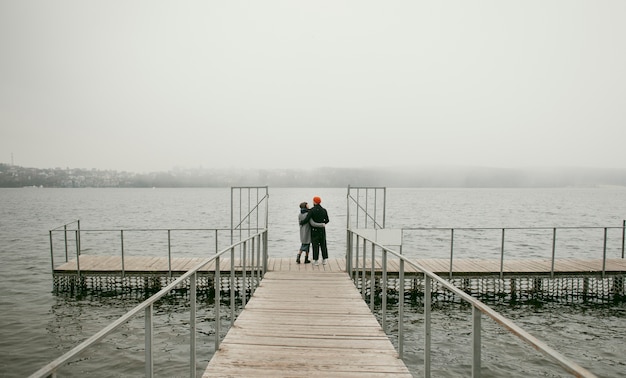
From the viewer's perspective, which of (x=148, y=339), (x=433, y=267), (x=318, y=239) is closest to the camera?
(x=148, y=339)

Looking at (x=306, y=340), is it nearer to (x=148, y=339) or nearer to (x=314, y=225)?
(x=148, y=339)

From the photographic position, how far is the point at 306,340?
5.45 m

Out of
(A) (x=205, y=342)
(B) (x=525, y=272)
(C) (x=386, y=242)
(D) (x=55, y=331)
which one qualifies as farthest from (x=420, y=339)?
(D) (x=55, y=331)

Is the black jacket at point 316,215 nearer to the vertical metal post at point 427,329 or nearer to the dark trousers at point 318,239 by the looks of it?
the dark trousers at point 318,239

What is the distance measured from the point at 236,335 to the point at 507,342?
7.59 meters

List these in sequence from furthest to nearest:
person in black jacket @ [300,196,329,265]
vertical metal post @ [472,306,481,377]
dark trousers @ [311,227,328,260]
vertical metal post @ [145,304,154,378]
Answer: dark trousers @ [311,227,328,260] → person in black jacket @ [300,196,329,265] → vertical metal post @ [145,304,154,378] → vertical metal post @ [472,306,481,377]

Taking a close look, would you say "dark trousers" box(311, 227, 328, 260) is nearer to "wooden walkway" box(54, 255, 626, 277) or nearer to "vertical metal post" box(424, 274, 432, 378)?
"wooden walkway" box(54, 255, 626, 277)

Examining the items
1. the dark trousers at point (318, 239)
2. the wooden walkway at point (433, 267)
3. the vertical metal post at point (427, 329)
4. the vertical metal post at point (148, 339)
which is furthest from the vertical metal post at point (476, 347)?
the wooden walkway at point (433, 267)

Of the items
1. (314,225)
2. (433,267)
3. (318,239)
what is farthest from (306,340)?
(433,267)

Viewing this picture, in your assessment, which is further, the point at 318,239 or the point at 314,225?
the point at 318,239

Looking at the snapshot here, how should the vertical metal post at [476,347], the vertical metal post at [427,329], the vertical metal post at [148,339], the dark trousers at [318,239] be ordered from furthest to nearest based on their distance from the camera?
1. the dark trousers at [318,239]
2. the vertical metal post at [427,329]
3. the vertical metal post at [148,339]
4. the vertical metal post at [476,347]

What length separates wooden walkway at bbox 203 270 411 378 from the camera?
457 cm

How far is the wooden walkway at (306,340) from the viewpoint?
4574 millimetres

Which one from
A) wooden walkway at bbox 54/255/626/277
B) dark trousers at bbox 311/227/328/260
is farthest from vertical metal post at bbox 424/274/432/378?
wooden walkway at bbox 54/255/626/277
